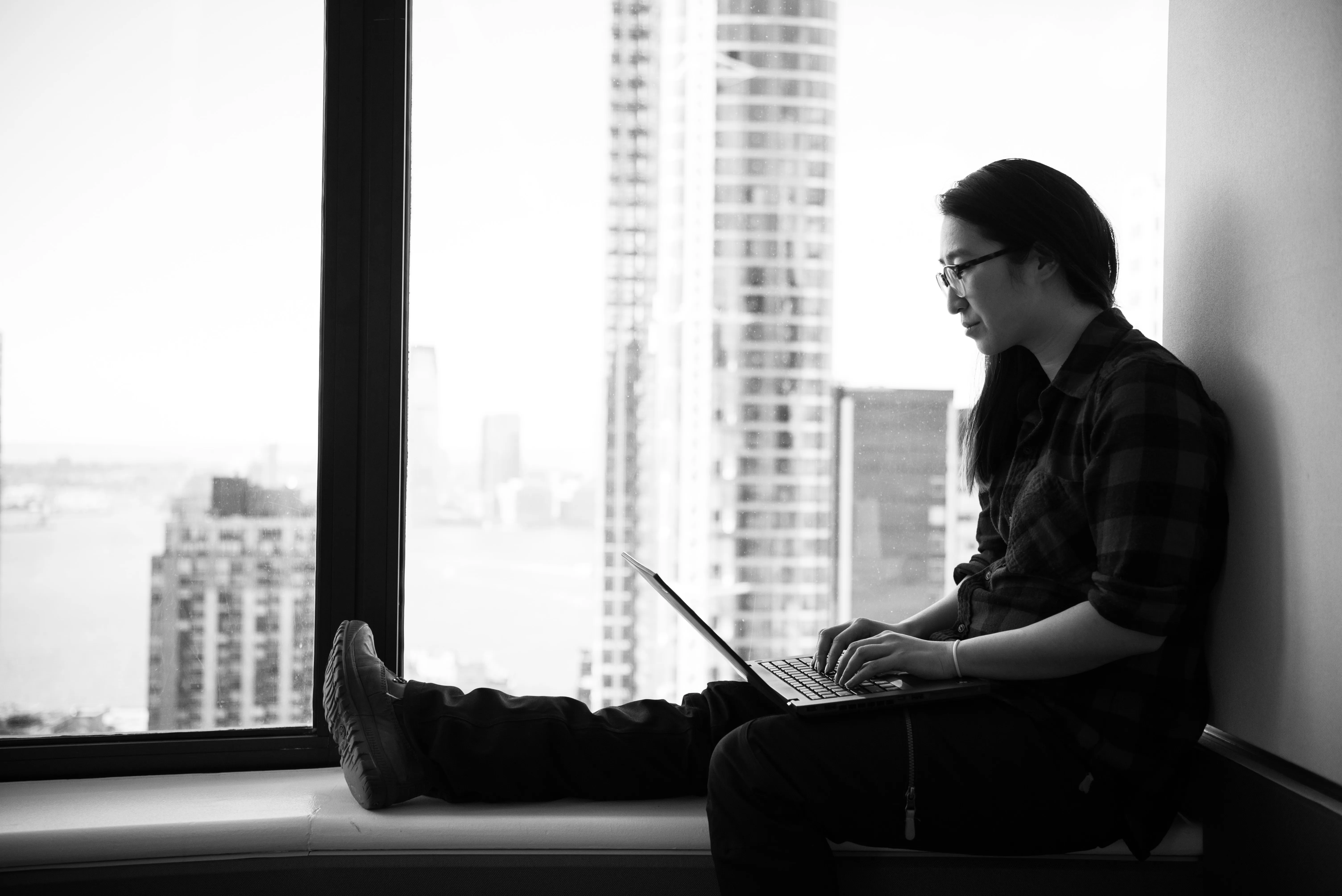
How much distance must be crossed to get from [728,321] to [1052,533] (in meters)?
0.93

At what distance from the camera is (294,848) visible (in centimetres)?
146

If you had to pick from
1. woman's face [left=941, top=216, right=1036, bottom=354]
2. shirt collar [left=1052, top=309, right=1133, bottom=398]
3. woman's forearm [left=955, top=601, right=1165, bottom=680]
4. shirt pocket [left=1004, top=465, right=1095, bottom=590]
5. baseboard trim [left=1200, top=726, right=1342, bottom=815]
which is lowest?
baseboard trim [left=1200, top=726, right=1342, bottom=815]

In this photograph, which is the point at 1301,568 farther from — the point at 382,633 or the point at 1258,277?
the point at 382,633

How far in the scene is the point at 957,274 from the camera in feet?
4.91

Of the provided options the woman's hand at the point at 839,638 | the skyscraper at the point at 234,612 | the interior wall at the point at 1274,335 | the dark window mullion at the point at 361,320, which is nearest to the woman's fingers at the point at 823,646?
the woman's hand at the point at 839,638

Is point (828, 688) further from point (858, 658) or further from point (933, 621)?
point (933, 621)

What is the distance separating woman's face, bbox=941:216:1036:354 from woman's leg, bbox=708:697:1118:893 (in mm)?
513

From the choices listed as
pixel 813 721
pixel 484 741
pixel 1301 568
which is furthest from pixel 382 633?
pixel 1301 568

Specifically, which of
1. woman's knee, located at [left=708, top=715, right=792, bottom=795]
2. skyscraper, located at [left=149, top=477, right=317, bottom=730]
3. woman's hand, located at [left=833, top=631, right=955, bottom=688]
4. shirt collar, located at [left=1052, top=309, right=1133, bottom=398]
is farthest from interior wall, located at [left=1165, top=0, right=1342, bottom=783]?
skyscraper, located at [left=149, top=477, right=317, bottom=730]

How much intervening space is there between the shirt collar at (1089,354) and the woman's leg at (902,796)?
0.43m

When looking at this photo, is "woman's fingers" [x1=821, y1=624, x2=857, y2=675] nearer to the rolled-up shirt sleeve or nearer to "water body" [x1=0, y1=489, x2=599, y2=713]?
the rolled-up shirt sleeve

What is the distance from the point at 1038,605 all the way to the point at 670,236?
3.53 feet

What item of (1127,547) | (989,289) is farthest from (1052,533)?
(989,289)

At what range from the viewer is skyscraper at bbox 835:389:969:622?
2127mm
